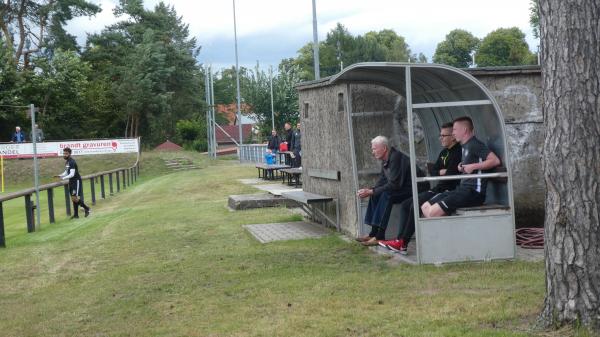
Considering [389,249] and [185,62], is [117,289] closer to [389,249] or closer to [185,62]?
[389,249]

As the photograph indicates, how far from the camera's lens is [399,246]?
9.12 metres

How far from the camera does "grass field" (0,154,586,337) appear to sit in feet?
19.6

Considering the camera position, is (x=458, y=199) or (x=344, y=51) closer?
(x=458, y=199)

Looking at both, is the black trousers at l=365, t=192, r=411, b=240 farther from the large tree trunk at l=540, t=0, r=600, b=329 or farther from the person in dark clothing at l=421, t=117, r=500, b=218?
the large tree trunk at l=540, t=0, r=600, b=329

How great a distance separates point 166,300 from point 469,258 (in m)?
3.23

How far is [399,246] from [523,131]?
8.45 feet

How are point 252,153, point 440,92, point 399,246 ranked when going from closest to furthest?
point 399,246, point 440,92, point 252,153

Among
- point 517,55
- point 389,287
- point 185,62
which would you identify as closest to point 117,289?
point 389,287

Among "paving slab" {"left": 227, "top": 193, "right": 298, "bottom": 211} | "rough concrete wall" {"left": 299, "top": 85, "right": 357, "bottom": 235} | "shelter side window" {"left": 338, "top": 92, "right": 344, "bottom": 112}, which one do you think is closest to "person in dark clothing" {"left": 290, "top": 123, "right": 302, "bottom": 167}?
"paving slab" {"left": 227, "top": 193, "right": 298, "bottom": 211}

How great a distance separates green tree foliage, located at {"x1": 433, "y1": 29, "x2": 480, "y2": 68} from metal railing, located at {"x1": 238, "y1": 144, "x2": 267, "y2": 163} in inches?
2298

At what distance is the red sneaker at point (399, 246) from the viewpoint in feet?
29.8

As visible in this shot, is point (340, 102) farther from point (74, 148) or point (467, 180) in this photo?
point (74, 148)

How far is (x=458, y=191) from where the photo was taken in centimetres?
860

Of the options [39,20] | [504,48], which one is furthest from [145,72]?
[504,48]
